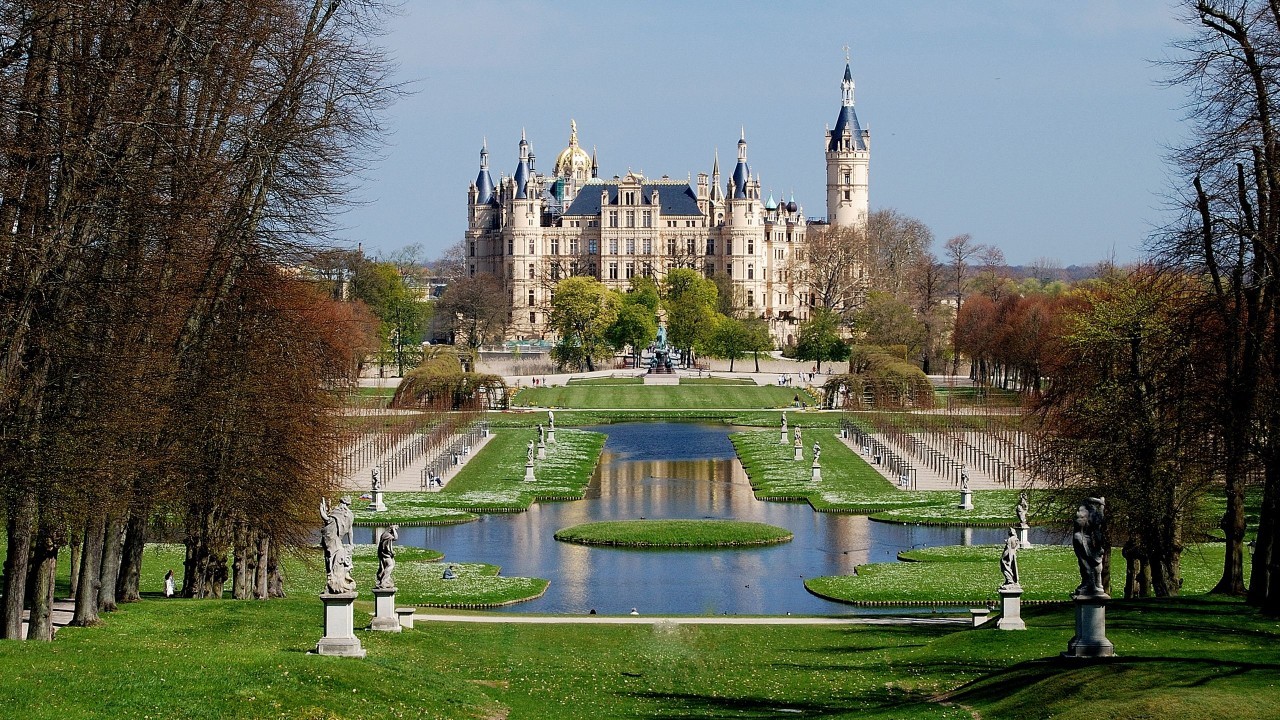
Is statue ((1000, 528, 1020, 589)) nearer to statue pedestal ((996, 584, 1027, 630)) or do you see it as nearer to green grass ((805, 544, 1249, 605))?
statue pedestal ((996, 584, 1027, 630))

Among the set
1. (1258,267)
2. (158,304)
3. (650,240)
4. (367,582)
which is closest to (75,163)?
(158,304)

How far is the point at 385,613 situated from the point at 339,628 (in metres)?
4.57

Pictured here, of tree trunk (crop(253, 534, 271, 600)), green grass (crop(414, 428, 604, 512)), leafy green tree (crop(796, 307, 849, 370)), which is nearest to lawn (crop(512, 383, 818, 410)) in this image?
leafy green tree (crop(796, 307, 849, 370))

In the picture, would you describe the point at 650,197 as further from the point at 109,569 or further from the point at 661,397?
the point at 109,569

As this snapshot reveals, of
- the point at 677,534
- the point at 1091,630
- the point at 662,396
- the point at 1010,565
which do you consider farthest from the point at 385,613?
the point at 662,396

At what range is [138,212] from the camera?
74.4 feet

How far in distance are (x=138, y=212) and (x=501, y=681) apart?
27.6 ft

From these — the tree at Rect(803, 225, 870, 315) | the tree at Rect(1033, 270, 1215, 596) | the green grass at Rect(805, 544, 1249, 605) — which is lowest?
the green grass at Rect(805, 544, 1249, 605)

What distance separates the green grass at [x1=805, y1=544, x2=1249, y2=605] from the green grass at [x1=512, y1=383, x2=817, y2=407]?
57.4 meters

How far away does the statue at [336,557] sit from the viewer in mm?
23812

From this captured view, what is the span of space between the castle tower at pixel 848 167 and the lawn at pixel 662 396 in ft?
271

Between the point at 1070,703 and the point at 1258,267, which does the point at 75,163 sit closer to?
the point at 1070,703

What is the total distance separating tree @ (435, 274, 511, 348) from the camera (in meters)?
150

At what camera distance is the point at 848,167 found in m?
197
